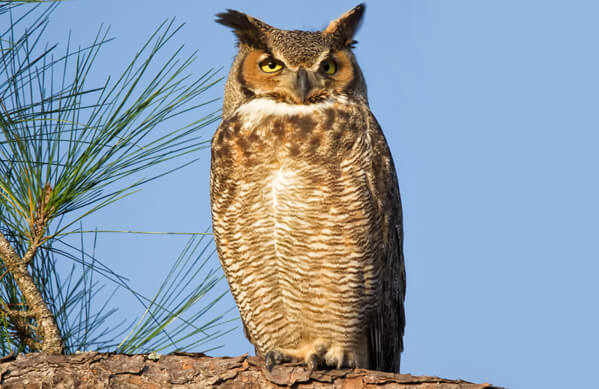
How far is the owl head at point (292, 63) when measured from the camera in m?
2.43

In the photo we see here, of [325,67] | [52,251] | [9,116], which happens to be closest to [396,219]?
[325,67]

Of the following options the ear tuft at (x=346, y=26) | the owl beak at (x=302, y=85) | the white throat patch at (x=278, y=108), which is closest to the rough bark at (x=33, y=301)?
the white throat patch at (x=278, y=108)

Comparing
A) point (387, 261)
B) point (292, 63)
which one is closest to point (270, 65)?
point (292, 63)

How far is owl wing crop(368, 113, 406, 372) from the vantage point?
2.43 m

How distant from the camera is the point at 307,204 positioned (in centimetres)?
225

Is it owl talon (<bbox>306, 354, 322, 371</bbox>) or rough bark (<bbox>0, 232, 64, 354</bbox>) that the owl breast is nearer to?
owl talon (<bbox>306, 354, 322, 371</bbox>)

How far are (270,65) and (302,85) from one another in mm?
196

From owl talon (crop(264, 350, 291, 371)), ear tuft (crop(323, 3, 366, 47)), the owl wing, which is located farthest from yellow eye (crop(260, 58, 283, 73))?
owl talon (crop(264, 350, 291, 371))

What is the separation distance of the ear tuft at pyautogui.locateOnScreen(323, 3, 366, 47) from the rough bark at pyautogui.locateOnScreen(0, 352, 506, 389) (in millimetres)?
1234

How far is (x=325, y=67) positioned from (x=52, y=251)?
44.9 inches

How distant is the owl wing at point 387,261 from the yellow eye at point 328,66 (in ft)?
0.71

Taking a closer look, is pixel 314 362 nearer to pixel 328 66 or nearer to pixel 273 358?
pixel 273 358

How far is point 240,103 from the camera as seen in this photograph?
2562mm

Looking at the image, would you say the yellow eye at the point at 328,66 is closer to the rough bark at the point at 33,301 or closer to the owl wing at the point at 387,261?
the owl wing at the point at 387,261
